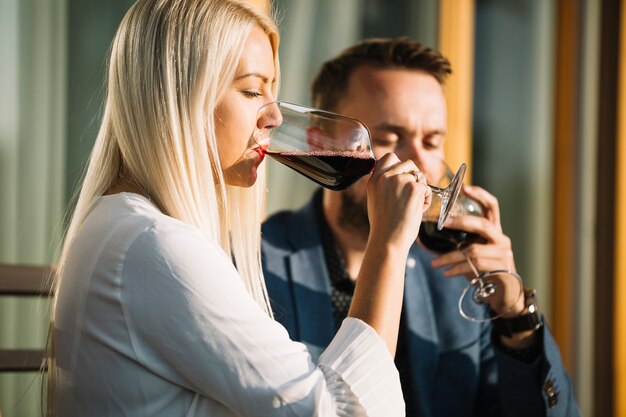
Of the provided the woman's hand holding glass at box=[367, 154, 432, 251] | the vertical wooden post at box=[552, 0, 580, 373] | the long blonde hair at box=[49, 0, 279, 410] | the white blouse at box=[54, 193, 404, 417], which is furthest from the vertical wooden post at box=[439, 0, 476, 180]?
the white blouse at box=[54, 193, 404, 417]

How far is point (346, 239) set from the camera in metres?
2.38

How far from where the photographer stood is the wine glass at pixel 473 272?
1.91 metres

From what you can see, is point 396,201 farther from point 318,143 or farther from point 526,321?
point 526,321

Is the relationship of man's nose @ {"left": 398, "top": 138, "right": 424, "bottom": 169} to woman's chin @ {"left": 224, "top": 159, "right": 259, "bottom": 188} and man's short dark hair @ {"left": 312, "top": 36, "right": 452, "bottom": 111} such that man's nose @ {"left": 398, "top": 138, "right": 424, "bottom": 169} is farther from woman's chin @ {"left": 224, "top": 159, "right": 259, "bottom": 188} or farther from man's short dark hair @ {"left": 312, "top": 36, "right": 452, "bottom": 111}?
woman's chin @ {"left": 224, "top": 159, "right": 259, "bottom": 188}

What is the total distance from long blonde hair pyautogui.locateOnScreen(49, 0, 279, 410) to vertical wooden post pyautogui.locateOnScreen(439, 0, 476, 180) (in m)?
2.09

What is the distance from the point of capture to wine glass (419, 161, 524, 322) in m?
1.91

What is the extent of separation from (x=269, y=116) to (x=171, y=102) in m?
0.21

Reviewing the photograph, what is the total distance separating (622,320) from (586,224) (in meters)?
0.47

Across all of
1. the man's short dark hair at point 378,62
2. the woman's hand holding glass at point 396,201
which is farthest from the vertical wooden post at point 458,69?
the woman's hand holding glass at point 396,201

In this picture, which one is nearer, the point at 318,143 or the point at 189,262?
the point at 189,262

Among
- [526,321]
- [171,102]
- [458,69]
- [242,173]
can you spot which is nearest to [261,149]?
[242,173]

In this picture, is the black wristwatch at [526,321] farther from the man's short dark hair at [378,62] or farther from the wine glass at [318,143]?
the man's short dark hair at [378,62]

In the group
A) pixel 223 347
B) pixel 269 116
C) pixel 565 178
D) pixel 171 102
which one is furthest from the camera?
pixel 565 178

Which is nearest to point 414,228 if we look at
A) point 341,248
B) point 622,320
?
point 341,248
